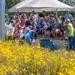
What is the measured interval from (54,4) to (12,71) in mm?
21064

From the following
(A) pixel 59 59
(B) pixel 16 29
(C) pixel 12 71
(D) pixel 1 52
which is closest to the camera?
(C) pixel 12 71

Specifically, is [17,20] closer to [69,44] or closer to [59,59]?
[69,44]

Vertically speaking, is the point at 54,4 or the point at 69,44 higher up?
the point at 54,4

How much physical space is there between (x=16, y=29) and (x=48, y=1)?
662 cm

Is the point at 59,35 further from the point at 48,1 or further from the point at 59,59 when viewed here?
the point at 59,59

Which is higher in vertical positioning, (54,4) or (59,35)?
(54,4)

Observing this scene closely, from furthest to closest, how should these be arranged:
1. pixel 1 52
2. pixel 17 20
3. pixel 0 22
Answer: pixel 17 20 → pixel 0 22 → pixel 1 52

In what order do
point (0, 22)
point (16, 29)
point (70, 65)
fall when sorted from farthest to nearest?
point (16, 29) < point (0, 22) < point (70, 65)

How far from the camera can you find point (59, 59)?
6465mm

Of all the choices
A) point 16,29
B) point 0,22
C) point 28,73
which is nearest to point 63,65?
point 28,73

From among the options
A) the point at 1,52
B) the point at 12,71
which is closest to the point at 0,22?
the point at 1,52

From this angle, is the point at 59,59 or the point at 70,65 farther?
the point at 59,59

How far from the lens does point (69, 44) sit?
1744cm

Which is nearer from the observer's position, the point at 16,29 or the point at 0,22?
the point at 0,22
